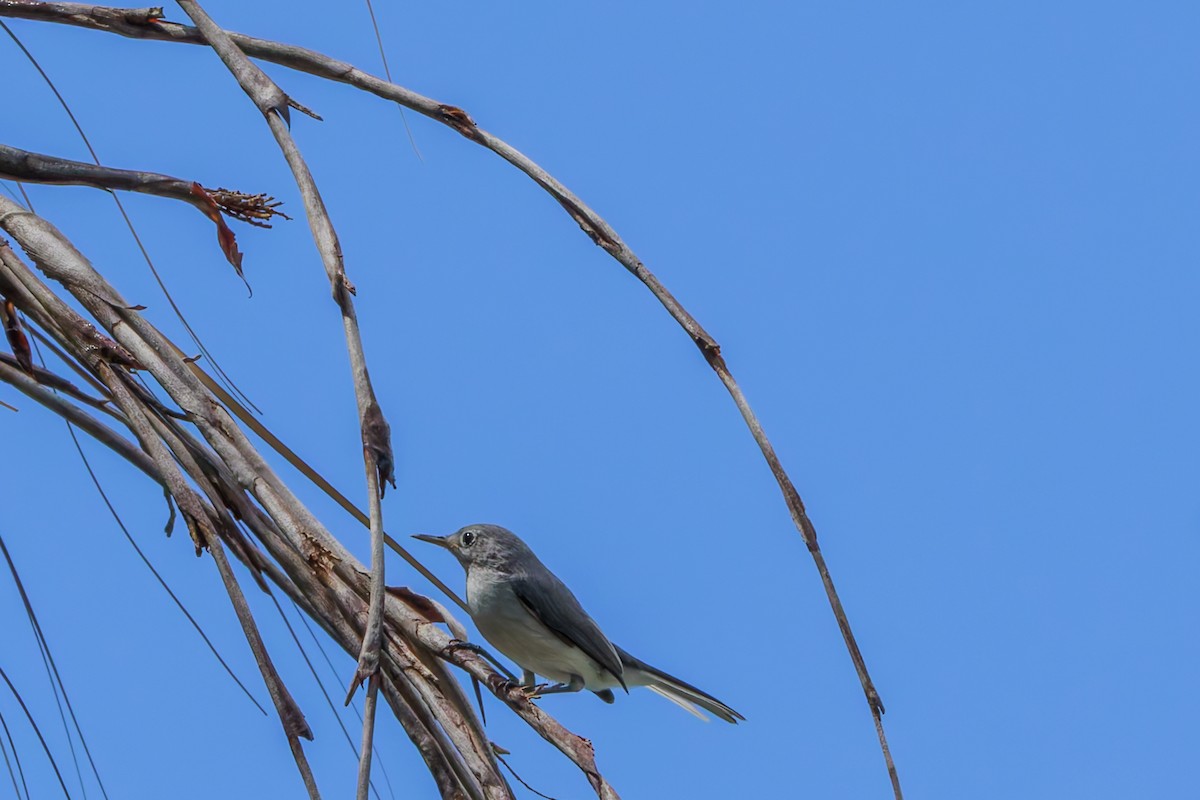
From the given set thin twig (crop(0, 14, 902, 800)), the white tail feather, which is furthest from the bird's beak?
thin twig (crop(0, 14, 902, 800))

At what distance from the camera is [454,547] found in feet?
14.2

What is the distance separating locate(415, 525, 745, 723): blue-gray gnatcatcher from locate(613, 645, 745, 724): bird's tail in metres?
0.01

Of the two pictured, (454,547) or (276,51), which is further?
(454,547)

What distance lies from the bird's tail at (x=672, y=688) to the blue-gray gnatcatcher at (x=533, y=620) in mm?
12

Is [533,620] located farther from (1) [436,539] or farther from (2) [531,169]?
(2) [531,169]

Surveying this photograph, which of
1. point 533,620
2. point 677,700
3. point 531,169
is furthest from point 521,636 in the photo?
point 531,169

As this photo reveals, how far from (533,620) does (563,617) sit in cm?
9

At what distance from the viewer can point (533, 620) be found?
395cm

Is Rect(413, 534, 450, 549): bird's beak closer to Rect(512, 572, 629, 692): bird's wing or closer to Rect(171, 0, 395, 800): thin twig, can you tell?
Rect(512, 572, 629, 692): bird's wing

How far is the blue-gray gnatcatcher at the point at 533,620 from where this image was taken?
155 inches

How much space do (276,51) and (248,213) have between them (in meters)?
0.34

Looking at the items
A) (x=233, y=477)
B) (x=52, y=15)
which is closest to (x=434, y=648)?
(x=233, y=477)

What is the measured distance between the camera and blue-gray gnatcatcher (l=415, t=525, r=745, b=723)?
393 centimetres

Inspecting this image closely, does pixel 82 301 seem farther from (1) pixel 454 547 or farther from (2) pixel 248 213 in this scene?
(1) pixel 454 547
